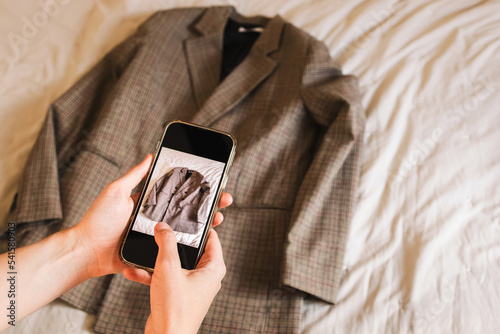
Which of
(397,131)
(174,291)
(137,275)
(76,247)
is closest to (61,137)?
(76,247)

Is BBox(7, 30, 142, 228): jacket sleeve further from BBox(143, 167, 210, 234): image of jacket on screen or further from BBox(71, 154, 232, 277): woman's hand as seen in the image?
BBox(143, 167, 210, 234): image of jacket on screen

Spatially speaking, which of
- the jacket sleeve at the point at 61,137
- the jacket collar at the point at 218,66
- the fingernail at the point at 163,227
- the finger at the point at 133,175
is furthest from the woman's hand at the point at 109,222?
the jacket collar at the point at 218,66

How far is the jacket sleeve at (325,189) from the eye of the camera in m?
0.80

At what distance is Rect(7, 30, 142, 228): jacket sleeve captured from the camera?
33.6 inches

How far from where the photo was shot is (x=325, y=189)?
0.87 metres

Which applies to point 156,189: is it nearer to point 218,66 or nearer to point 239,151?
point 239,151

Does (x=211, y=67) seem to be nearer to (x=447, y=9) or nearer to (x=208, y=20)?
(x=208, y=20)

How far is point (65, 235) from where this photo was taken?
2.18 feet

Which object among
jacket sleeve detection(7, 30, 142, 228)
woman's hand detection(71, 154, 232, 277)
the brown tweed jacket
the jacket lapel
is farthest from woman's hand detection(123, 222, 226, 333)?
the jacket lapel

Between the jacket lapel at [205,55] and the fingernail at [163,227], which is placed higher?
the jacket lapel at [205,55]

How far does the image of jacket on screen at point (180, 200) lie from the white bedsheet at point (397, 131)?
376 millimetres

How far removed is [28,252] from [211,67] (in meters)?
0.70

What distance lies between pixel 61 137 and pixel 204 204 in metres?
0.60

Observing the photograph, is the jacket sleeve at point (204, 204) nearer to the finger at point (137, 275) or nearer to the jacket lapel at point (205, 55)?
the finger at point (137, 275)
